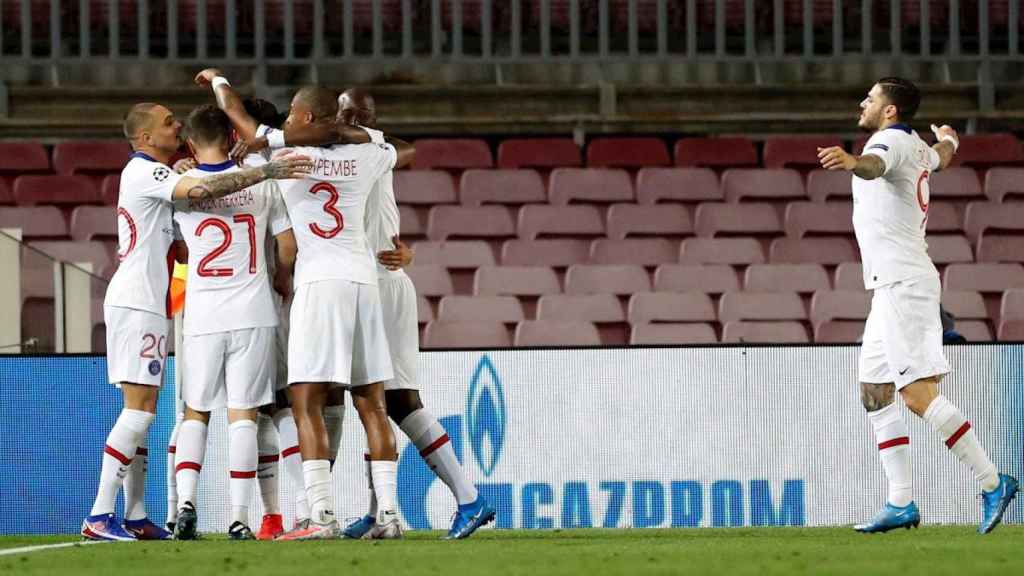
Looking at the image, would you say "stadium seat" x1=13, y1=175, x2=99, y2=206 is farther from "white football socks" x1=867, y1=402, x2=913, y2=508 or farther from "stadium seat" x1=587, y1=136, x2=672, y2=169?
"white football socks" x1=867, y1=402, x2=913, y2=508

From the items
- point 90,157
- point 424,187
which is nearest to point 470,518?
point 424,187

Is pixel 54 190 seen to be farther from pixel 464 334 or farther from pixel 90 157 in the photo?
pixel 464 334

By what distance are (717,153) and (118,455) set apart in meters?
8.38

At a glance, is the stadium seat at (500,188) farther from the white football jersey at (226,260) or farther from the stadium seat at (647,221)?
the white football jersey at (226,260)

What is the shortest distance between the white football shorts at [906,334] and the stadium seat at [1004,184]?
7.08m

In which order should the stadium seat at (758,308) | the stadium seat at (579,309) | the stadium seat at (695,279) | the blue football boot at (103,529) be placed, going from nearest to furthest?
the blue football boot at (103,529), the stadium seat at (579,309), the stadium seat at (758,308), the stadium seat at (695,279)

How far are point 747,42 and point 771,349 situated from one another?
22.3 feet

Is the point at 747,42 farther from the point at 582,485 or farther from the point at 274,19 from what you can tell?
the point at 582,485

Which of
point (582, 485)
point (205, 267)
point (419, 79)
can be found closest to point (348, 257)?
point (205, 267)

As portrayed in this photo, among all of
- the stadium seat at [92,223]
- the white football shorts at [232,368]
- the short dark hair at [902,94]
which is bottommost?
the white football shorts at [232,368]

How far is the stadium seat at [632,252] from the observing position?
13266 mm

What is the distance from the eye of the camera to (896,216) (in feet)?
25.1

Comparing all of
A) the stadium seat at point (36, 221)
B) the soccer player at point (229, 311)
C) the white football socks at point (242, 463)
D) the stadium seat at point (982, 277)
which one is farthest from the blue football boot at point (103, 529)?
the stadium seat at point (982, 277)

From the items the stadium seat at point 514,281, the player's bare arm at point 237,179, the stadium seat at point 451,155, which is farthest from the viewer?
the stadium seat at point 451,155
